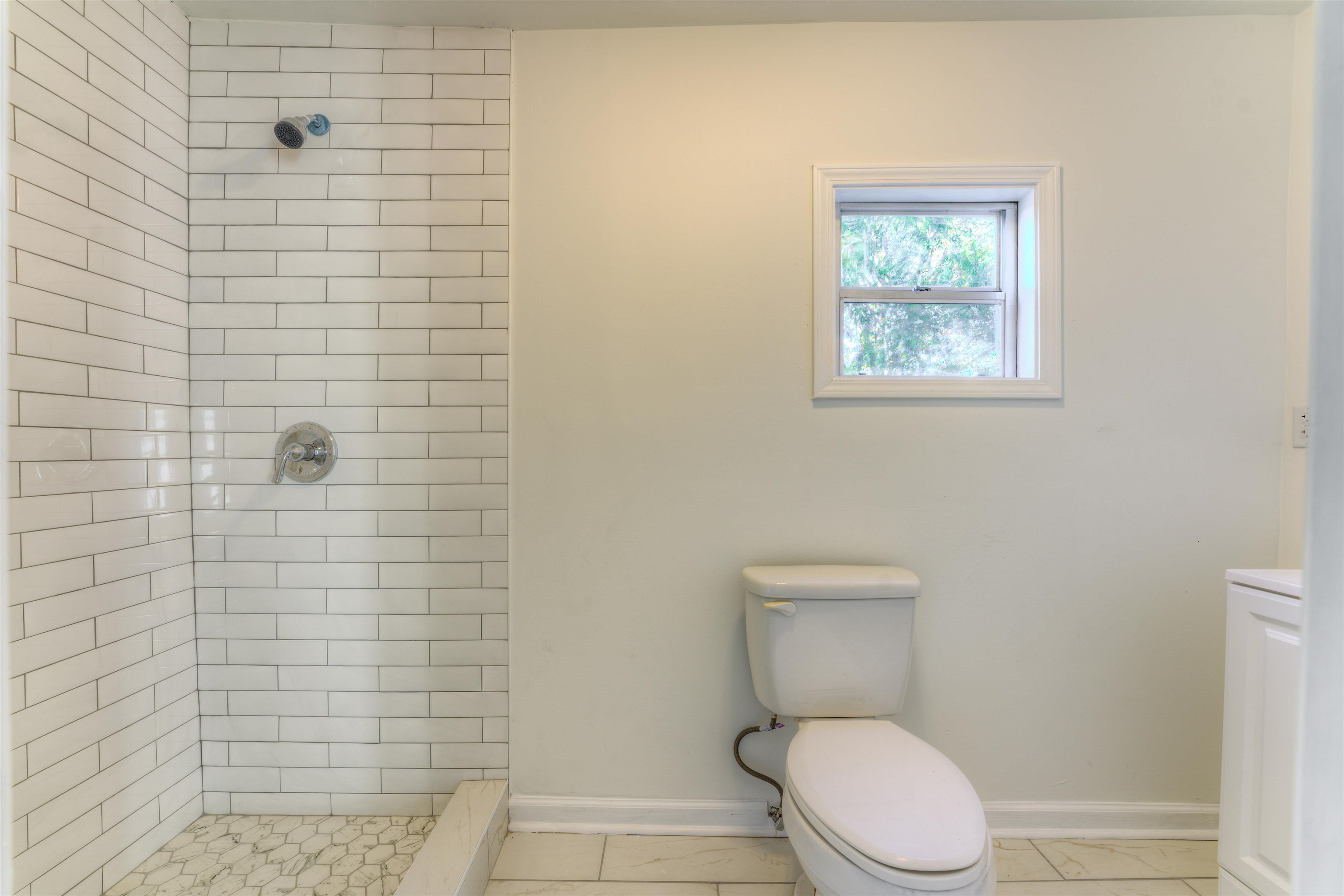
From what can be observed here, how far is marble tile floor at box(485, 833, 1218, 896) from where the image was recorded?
1527 millimetres

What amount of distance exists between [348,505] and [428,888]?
3.01 ft

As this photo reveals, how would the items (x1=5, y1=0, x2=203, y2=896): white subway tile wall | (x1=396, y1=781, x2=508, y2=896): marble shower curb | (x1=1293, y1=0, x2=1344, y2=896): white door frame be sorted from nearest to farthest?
(x1=1293, y1=0, x2=1344, y2=896): white door frame
(x1=5, y1=0, x2=203, y2=896): white subway tile wall
(x1=396, y1=781, x2=508, y2=896): marble shower curb

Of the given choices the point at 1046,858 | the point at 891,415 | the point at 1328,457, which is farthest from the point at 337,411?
the point at 1046,858

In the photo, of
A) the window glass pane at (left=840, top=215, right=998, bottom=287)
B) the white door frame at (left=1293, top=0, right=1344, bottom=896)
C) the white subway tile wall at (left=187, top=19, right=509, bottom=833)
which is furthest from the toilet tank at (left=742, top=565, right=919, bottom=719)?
the white door frame at (left=1293, top=0, right=1344, bottom=896)

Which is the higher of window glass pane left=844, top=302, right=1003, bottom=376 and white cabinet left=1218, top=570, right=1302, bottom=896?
window glass pane left=844, top=302, right=1003, bottom=376

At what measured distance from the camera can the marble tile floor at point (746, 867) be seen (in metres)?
1.53

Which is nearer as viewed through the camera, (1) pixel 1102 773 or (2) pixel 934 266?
(1) pixel 1102 773

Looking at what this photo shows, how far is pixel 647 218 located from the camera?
172cm

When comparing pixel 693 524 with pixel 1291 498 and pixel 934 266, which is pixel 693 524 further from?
pixel 1291 498

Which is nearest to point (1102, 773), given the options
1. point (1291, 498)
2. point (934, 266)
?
point (1291, 498)

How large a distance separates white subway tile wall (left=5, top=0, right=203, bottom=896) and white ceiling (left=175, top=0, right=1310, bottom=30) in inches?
11.6

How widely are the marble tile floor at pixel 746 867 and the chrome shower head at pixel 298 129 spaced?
1.87 m

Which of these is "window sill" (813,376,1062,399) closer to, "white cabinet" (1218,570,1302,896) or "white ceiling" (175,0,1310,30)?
"white cabinet" (1218,570,1302,896)

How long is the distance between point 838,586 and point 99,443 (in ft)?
5.50
